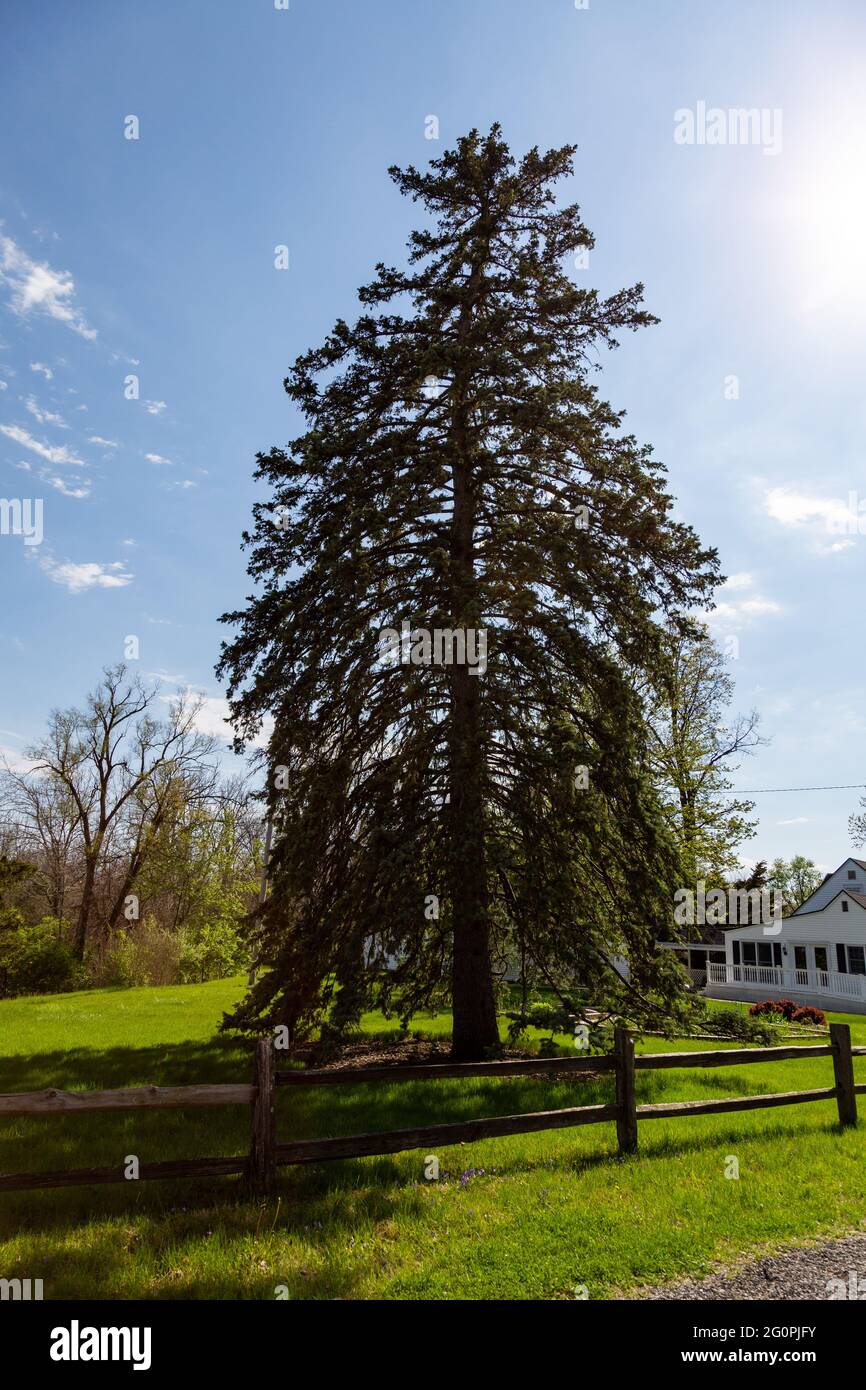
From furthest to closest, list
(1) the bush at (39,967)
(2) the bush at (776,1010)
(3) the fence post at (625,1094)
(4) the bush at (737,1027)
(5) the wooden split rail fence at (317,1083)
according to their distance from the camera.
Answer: (1) the bush at (39,967)
(2) the bush at (776,1010)
(4) the bush at (737,1027)
(3) the fence post at (625,1094)
(5) the wooden split rail fence at (317,1083)

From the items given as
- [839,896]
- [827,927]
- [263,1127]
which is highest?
[263,1127]

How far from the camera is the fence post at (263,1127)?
661 cm

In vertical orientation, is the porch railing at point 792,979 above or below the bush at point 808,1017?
below

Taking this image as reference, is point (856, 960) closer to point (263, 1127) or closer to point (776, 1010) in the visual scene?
point (776, 1010)

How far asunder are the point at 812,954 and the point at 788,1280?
38.8m

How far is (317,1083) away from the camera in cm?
745

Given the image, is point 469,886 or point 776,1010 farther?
point 776,1010

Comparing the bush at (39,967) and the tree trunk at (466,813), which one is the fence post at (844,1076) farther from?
the bush at (39,967)

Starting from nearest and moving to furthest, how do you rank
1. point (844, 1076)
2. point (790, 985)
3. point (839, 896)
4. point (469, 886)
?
point (844, 1076)
point (469, 886)
point (839, 896)
point (790, 985)

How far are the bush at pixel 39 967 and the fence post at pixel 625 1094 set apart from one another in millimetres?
34479

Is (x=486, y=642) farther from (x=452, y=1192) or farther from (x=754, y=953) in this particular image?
(x=754, y=953)

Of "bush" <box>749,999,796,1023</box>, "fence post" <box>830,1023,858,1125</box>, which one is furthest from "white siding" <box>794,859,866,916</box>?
"fence post" <box>830,1023,858,1125</box>

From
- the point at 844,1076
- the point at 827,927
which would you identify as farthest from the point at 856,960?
the point at 844,1076

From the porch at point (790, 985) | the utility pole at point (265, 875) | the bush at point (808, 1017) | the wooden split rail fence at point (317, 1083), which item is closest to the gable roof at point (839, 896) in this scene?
the porch at point (790, 985)
